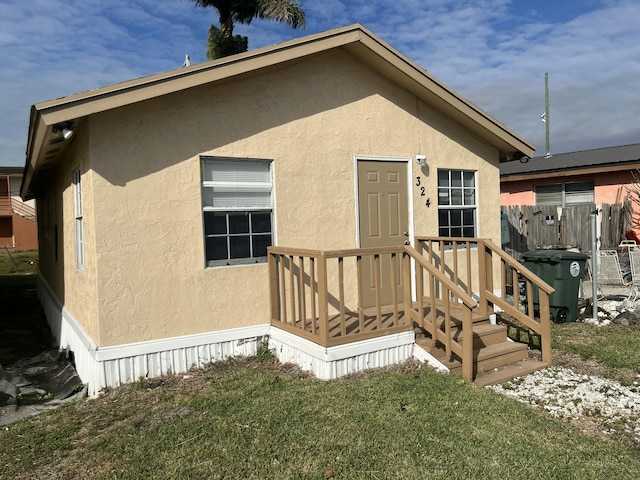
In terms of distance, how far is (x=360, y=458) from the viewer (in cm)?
361

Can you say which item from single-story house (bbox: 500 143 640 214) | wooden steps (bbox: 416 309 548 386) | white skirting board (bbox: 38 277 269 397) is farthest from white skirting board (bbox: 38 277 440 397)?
single-story house (bbox: 500 143 640 214)

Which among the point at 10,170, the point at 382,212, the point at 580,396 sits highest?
the point at 10,170

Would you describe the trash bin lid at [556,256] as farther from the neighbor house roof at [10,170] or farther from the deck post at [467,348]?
the neighbor house roof at [10,170]

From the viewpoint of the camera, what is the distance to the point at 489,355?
5.79m

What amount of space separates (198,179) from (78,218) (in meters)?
1.87

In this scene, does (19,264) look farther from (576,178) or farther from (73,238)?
(576,178)

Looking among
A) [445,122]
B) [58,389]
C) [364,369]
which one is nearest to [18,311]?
[58,389]

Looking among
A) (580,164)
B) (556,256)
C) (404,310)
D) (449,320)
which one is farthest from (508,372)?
(580,164)

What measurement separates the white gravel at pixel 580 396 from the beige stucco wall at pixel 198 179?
9.30 feet

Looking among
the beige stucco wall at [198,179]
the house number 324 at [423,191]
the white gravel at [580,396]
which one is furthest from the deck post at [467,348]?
the house number 324 at [423,191]

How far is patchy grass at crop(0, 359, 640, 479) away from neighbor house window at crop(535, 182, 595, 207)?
39.8 feet

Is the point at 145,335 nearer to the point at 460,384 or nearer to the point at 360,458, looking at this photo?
the point at 360,458

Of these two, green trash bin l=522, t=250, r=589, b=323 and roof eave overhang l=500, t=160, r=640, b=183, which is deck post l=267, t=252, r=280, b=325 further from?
roof eave overhang l=500, t=160, r=640, b=183

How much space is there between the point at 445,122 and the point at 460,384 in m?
4.54
